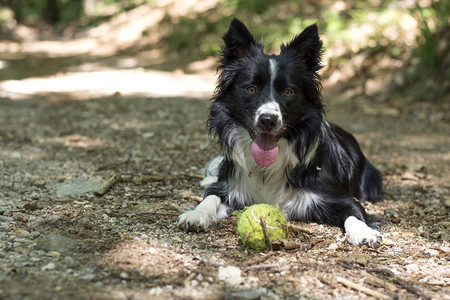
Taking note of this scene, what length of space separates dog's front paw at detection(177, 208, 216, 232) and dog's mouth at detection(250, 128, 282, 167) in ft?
2.11

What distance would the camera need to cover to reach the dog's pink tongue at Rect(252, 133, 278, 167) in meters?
3.83

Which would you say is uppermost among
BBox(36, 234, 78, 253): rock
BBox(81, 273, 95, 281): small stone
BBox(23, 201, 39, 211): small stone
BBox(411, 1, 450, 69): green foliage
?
BBox(411, 1, 450, 69): green foliage

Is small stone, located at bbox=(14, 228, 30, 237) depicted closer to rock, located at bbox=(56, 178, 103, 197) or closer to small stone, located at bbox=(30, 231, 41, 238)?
small stone, located at bbox=(30, 231, 41, 238)

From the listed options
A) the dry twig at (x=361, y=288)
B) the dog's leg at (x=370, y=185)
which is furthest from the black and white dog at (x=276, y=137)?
the dry twig at (x=361, y=288)

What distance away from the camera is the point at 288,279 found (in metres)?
2.83

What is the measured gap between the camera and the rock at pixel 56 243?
2.96 meters

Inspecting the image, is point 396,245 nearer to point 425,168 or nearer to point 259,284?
point 259,284

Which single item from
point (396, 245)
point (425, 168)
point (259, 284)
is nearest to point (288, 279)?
point (259, 284)

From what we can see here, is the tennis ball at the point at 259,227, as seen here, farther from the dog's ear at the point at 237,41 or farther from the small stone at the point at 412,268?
the dog's ear at the point at 237,41

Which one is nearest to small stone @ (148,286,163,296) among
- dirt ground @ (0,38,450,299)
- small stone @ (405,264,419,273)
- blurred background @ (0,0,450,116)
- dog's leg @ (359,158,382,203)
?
dirt ground @ (0,38,450,299)

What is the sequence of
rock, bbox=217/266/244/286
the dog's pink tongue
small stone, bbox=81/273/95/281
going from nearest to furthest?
small stone, bbox=81/273/95/281 < rock, bbox=217/266/244/286 < the dog's pink tongue

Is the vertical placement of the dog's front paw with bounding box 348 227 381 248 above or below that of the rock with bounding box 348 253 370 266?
above

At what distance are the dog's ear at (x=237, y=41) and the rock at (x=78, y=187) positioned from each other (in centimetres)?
179

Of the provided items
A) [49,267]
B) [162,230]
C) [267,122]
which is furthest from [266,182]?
[49,267]
